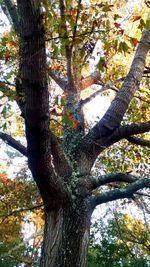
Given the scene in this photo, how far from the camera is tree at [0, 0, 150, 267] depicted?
2.82 m

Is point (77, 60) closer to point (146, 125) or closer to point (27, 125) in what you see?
point (146, 125)

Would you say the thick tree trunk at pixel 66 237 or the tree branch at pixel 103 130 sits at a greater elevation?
the tree branch at pixel 103 130

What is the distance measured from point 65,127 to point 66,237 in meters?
2.00

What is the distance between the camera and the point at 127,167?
7.69 meters

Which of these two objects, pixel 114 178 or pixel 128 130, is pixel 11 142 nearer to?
pixel 114 178

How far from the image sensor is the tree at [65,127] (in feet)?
9.25

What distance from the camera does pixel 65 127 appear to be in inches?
220

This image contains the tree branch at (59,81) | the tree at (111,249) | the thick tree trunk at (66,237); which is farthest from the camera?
the tree at (111,249)

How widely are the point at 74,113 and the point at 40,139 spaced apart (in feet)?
8.13

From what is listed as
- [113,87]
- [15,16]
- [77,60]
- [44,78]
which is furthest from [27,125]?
[113,87]

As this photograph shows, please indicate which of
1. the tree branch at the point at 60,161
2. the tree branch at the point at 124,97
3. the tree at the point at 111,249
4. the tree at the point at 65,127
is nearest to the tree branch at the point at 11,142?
the tree at the point at 65,127

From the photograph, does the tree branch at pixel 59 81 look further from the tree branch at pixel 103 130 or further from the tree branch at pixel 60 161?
the tree branch at pixel 60 161

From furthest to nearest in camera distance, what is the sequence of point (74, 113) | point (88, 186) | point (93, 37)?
point (74, 113) < point (88, 186) < point (93, 37)

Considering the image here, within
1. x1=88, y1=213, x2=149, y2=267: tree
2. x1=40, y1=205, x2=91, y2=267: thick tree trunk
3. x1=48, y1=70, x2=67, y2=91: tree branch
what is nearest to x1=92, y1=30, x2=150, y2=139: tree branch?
x1=40, y1=205, x2=91, y2=267: thick tree trunk
